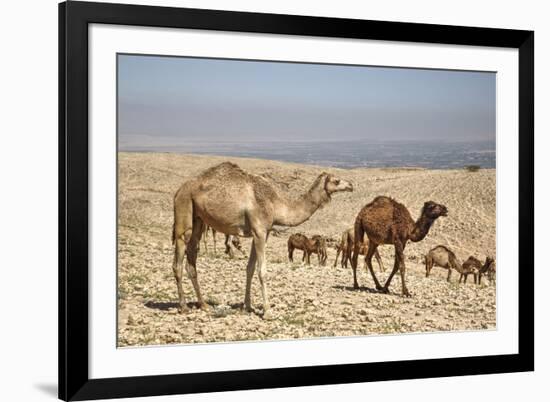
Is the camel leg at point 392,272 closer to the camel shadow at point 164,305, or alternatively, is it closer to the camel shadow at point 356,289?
the camel shadow at point 356,289

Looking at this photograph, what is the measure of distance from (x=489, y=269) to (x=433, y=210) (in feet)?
2.06

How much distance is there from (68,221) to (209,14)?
1.59m

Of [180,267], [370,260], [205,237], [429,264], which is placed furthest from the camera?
[429,264]

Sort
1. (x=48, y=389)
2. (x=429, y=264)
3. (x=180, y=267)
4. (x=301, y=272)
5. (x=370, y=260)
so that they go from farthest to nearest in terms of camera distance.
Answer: (x=429, y=264), (x=370, y=260), (x=301, y=272), (x=180, y=267), (x=48, y=389)

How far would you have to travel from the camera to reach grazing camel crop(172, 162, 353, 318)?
687 centimetres

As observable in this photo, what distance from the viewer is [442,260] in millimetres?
7508

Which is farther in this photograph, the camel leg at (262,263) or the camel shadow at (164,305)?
the camel leg at (262,263)

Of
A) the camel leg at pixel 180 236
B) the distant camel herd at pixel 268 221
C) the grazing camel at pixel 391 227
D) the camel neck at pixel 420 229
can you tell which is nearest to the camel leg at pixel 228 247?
the distant camel herd at pixel 268 221

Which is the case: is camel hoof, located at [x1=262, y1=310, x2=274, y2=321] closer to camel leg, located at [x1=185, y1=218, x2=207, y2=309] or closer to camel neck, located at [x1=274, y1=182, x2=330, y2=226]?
camel leg, located at [x1=185, y1=218, x2=207, y2=309]

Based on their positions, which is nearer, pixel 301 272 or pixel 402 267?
pixel 301 272

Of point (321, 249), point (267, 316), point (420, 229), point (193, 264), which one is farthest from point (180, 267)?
point (420, 229)

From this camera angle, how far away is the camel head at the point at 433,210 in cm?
746

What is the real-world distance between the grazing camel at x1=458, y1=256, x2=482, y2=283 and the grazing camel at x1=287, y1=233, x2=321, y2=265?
45.6 inches

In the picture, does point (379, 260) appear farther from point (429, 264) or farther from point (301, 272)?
point (301, 272)
